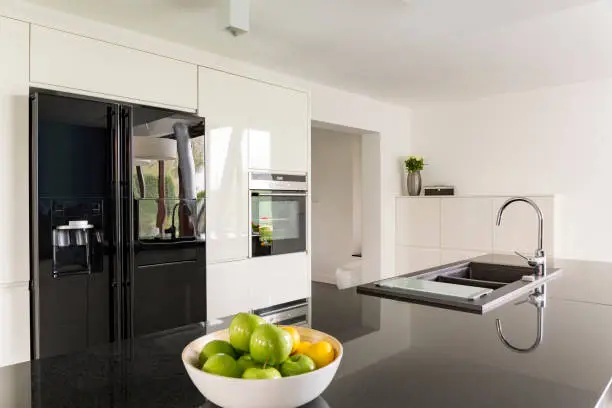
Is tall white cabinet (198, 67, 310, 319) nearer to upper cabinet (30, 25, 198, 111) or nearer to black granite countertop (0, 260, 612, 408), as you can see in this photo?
upper cabinet (30, 25, 198, 111)

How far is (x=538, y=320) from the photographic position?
1.42 metres


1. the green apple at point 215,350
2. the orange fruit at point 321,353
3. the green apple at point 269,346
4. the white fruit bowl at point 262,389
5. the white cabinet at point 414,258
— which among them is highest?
the green apple at point 269,346

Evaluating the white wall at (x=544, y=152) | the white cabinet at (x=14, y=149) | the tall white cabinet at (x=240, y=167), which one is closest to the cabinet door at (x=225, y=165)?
the tall white cabinet at (x=240, y=167)

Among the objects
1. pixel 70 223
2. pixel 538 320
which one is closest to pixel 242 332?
pixel 538 320

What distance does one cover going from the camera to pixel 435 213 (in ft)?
16.2

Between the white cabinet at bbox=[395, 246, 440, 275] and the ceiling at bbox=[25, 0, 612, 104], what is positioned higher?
the ceiling at bbox=[25, 0, 612, 104]

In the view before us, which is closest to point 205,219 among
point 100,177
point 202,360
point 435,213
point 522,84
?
point 100,177

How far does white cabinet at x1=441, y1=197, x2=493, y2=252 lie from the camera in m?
4.54

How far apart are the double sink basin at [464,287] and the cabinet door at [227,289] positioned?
4.22ft

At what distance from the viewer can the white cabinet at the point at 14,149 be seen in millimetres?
2133

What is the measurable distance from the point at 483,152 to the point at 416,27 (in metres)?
2.50

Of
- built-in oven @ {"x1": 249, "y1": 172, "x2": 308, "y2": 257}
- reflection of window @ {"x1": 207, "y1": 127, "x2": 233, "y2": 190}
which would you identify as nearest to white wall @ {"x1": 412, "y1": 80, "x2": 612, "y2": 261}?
built-in oven @ {"x1": 249, "y1": 172, "x2": 308, "y2": 257}

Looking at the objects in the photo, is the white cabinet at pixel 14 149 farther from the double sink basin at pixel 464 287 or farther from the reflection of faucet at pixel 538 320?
the reflection of faucet at pixel 538 320

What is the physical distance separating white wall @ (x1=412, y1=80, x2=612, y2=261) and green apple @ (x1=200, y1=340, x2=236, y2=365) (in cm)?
436
